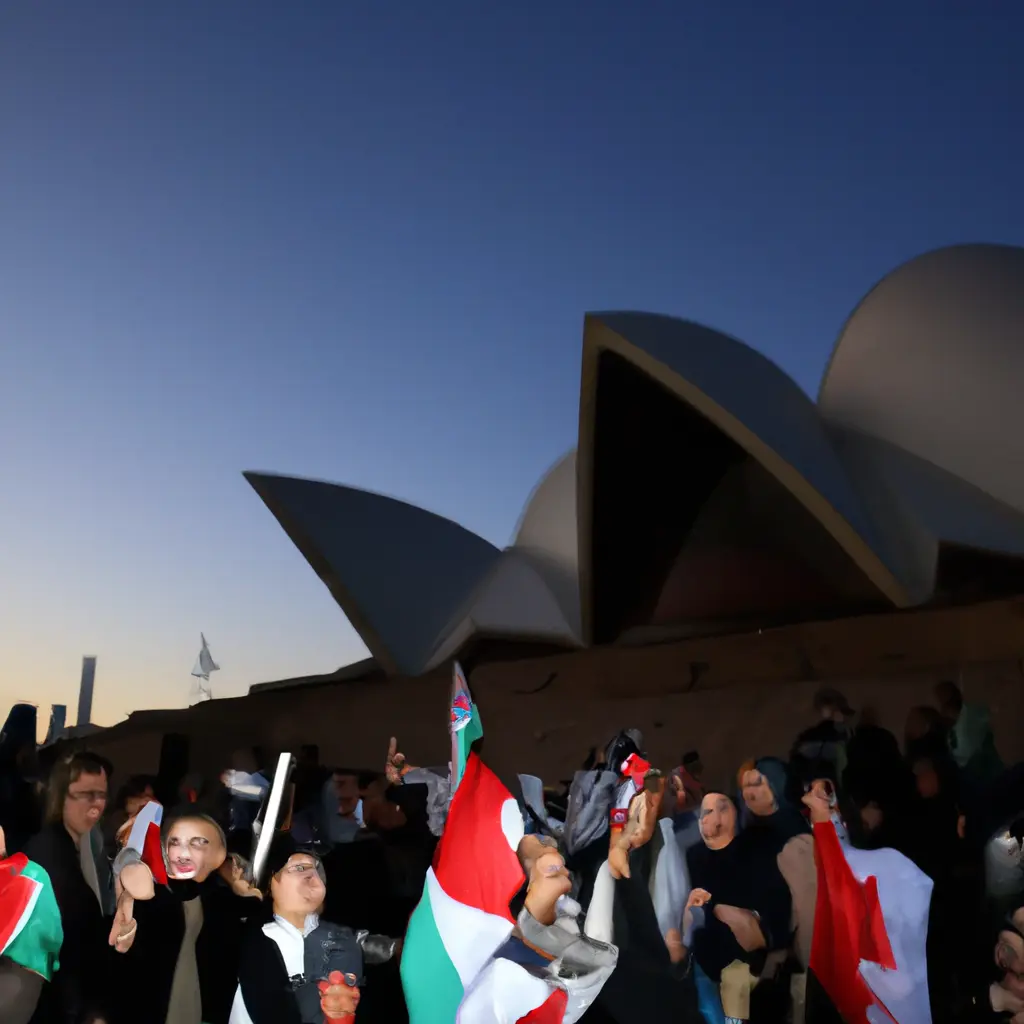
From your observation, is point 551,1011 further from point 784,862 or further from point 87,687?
point 87,687

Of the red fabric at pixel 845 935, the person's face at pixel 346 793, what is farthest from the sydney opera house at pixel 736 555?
the red fabric at pixel 845 935

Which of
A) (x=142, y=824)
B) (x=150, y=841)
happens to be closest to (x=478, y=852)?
(x=150, y=841)

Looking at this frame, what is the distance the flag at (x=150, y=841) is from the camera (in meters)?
4.32

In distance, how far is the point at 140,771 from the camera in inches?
435

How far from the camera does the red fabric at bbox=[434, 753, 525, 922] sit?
10.5 feet

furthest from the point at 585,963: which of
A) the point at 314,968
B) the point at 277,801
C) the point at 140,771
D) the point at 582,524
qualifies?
the point at 140,771

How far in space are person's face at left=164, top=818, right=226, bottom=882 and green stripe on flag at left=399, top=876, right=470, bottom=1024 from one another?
Answer: 131cm

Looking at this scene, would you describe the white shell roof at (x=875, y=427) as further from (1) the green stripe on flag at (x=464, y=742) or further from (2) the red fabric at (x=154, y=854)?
(2) the red fabric at (x=154, y=854)

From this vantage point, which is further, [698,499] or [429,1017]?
[698,499]

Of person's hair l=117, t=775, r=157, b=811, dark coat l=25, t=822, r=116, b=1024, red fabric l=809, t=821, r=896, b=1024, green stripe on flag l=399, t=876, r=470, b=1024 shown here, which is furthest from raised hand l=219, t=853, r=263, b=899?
person's hair l=117, t=775, r=157, b=811

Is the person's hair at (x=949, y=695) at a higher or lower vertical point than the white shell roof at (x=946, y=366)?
lower

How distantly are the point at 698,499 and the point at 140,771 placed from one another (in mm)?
6917

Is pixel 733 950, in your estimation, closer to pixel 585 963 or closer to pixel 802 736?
pixel 585 963

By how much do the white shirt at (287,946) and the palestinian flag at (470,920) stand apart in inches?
25.8
